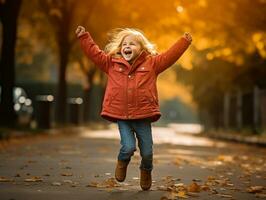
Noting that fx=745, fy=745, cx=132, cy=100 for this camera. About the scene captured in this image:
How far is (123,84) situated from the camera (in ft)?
27.1

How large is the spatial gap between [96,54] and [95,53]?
2cm

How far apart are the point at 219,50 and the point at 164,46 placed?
10.5 m

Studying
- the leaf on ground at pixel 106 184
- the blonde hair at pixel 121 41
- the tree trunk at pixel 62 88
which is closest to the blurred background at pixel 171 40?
the tree trunk at pixel 62 88

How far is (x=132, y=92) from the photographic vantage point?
8.23 meters

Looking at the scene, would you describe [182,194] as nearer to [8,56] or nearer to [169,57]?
[169,57]

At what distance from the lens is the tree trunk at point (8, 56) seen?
23828mm

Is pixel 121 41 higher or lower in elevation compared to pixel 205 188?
higher

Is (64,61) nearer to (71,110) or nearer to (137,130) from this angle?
(71,110)

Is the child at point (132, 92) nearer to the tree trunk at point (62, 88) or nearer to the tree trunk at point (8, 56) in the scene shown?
the tree trunk at point (8, 56)

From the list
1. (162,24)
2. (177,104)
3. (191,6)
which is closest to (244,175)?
(191,6)

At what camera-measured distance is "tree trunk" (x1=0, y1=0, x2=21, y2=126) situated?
2383 cm

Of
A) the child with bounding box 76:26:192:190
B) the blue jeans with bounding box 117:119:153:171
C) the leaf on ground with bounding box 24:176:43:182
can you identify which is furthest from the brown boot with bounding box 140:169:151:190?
the leaf on ground with bounding box 24:176:43:182

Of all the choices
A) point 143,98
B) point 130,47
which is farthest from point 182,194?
point 130,47

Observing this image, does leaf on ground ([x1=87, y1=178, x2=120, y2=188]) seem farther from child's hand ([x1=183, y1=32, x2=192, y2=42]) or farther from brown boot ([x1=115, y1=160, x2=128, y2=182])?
child's hand ([x1=183, y1=32, x2=192, y2=42])
